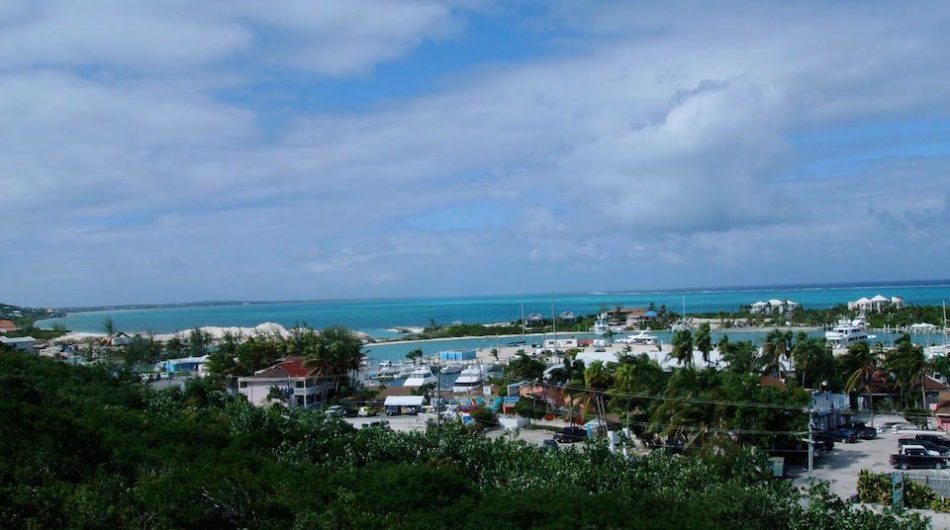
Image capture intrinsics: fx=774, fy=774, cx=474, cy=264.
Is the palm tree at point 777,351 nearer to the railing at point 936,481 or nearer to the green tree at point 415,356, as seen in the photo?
the railing at point 936,481

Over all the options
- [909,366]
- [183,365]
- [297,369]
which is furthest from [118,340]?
[909,366]

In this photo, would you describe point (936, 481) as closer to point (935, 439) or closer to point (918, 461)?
point (918, 461)

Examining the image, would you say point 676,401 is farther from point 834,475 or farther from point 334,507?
point 334,507

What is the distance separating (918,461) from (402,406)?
74.5ft

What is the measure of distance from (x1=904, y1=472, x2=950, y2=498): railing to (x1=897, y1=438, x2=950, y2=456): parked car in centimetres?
406

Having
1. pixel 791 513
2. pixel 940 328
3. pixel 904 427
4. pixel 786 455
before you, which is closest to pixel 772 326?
pixel 940 328

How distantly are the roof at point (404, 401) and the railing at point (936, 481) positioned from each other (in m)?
22.9

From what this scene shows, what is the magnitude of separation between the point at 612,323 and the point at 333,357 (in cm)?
6418

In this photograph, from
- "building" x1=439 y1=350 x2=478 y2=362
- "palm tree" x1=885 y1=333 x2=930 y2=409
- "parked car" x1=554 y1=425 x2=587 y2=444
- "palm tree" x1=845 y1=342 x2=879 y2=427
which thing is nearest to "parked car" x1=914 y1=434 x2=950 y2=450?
"palm tree" x1=885 y1=333 x2=930 y2=409

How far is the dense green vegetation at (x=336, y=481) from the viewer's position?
43.8 ft

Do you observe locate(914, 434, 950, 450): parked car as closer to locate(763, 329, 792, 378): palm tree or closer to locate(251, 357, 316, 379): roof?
locate(763, 329, 792, 378): palm tree

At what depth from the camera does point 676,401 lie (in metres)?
25.5

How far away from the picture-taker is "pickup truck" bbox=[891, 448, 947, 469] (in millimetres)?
23547

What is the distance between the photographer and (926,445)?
2555 cm
